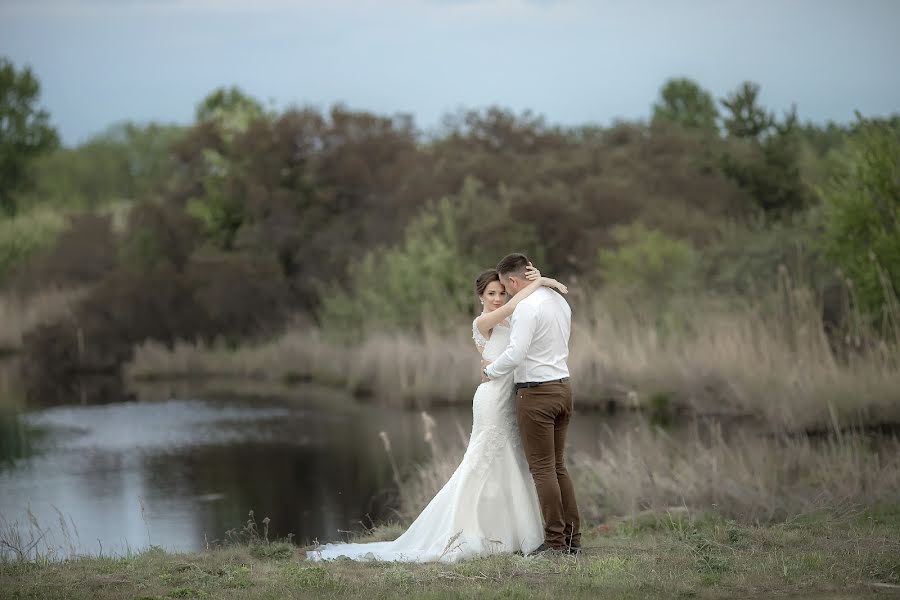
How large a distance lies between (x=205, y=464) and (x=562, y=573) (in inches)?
467

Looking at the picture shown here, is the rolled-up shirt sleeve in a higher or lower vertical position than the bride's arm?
lower

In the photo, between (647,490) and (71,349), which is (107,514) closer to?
(647,490)

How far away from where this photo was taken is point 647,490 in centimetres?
1109

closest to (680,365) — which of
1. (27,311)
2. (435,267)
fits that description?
(435,267)

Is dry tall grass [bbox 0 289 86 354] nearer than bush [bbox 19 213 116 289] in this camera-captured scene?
Yes

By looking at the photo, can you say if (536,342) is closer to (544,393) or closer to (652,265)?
(544,393)

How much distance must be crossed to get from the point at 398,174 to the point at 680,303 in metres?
16.7

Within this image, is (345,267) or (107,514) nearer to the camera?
(107,514)

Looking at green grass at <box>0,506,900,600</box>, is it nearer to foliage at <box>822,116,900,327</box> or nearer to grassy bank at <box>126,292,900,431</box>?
grassy bank at <box>126,292,900,431</box>

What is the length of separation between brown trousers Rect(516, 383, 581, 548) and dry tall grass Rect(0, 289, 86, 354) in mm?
28496

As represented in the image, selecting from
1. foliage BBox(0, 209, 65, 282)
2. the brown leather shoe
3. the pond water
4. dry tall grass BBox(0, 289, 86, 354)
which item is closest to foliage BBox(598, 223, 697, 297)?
the pond water

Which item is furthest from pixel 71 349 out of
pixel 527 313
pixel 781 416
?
pixel 527 313

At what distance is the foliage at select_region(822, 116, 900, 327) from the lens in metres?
16.9

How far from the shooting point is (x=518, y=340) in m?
8.00
